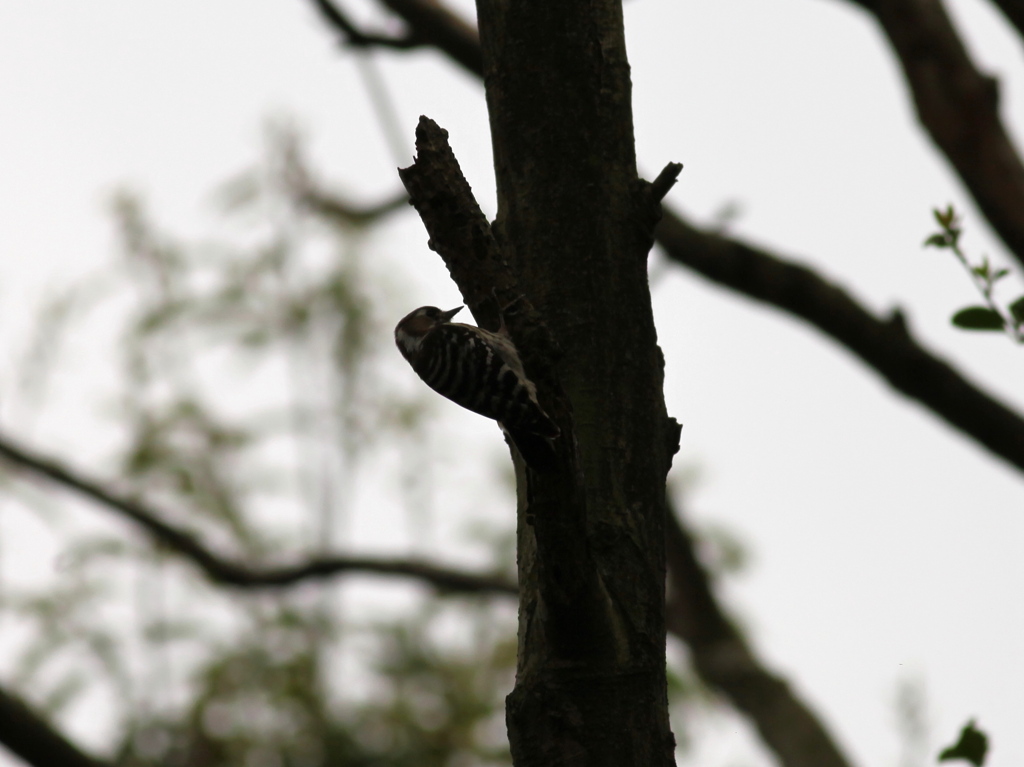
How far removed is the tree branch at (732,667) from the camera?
509 cm

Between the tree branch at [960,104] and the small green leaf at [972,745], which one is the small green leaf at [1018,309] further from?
the tree branch at [960,104]

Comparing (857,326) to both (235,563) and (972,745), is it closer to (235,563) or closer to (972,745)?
(972,745)

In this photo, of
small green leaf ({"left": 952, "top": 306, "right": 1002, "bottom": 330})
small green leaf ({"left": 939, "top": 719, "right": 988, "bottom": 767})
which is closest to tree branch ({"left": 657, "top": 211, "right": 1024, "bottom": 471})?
small green leaf ({"left": 952, "top": 306, "right": 1002, "bottom": 330})

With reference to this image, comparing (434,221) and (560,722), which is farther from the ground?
(434,221)

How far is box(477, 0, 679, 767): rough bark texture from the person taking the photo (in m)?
1.79

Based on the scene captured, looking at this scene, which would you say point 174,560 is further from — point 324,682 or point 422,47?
point 422,47

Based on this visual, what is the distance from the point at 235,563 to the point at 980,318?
4407mm

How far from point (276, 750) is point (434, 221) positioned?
1020cm

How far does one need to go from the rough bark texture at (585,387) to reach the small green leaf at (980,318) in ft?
2.54

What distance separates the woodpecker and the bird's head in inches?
1.3

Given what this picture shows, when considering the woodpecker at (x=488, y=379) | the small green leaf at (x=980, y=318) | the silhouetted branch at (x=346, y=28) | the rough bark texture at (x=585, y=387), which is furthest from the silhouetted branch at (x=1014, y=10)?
the silhouetted branch at (x=346, y=28)

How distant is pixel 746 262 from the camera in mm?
4430

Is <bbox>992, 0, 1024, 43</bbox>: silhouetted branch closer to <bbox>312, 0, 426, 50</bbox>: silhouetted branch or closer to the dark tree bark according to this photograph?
the dark tree bark

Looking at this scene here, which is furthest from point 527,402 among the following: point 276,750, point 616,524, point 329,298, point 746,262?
point 329,298
